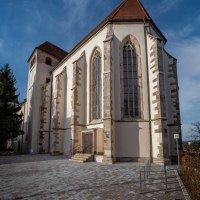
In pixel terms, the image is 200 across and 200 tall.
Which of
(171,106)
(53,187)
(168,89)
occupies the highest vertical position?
(168,89)

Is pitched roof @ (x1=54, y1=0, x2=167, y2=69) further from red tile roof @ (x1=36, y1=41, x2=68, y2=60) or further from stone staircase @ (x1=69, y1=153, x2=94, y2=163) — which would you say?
red tile roof @ (x1=36, y1=41, x2=68, y2=60)

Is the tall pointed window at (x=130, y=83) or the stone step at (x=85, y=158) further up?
the tall pointed window at (x=130, y=83)

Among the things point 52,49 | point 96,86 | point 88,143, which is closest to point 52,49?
point 52,49

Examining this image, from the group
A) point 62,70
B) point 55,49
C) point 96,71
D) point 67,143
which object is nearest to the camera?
point 96,71

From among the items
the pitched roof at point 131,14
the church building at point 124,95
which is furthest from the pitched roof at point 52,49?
the pitched roof at point 131,14

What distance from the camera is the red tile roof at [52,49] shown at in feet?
106

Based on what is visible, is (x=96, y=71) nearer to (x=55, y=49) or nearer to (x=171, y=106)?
(x=171, y=106)

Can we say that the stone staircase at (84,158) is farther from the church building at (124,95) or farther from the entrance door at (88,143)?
the entrance door at (88,143)

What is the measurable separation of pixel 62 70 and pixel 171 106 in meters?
14.6

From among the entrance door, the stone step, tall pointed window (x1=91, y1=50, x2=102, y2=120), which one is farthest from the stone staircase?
tall pointed window (x1=91, y1=50, x2=102, y2=120)

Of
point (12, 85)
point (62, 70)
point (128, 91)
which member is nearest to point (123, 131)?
point (128, 91)

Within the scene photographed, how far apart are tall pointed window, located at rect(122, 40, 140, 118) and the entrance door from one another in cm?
379

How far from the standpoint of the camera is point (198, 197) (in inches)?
216

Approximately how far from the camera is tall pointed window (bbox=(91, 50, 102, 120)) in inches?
730
